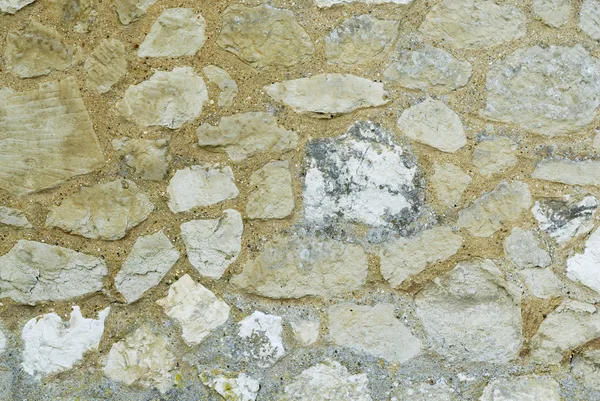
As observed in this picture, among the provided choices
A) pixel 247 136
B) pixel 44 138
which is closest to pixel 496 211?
pixel 247 136

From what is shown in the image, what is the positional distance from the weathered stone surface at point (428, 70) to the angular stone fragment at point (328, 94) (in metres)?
0.06

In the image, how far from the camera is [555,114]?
1.72 metres

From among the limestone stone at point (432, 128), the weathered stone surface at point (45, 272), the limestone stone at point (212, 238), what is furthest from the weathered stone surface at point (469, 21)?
the weathered stone surface at point (45, 272)

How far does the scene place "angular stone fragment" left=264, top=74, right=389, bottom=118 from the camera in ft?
5.57

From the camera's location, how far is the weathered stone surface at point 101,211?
5.50 feet

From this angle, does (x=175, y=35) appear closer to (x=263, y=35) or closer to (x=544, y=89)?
(x=263, y=35)

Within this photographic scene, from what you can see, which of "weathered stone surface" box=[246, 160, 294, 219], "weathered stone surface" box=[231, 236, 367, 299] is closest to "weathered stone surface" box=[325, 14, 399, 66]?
"weathered stone surface" box=[246, 160, 294, 219]

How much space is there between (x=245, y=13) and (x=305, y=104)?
0.86ft

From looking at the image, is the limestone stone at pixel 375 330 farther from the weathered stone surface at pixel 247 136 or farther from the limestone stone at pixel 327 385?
the weathered stone surface at pixel 247 136

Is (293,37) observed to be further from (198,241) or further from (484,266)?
(484,266)

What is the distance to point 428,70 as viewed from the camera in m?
1.71

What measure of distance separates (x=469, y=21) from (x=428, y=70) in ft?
0.51

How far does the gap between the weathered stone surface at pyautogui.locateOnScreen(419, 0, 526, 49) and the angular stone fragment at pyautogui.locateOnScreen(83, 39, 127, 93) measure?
0.73 m

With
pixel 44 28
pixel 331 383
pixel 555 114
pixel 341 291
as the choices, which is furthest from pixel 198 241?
pixel 555 114
